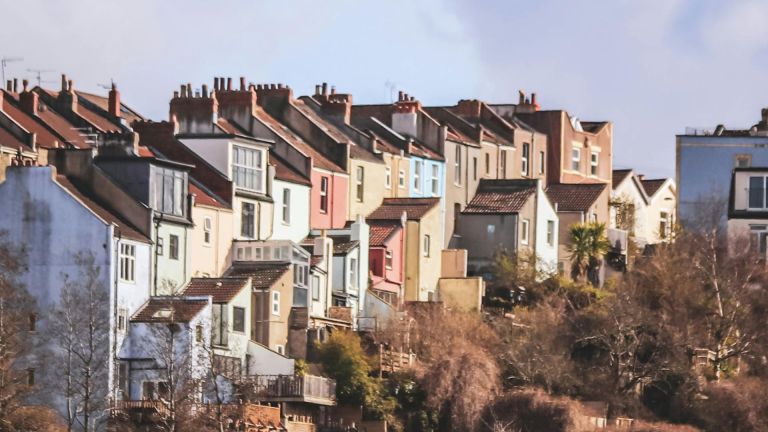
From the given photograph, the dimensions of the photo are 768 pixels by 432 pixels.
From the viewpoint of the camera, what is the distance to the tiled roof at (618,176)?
12594cm

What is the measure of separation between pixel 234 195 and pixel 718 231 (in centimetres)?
2586

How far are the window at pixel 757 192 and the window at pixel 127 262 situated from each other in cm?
3690

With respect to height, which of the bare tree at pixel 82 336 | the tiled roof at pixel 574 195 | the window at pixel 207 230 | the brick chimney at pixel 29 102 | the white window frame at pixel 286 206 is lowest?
the bare tree at pixel 82 336

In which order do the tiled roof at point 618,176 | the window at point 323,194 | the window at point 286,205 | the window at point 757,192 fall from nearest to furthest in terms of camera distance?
the window at point 286,205 < the window at point 323,194 < the window at point 757,192 < the tiled roof at point 618,176

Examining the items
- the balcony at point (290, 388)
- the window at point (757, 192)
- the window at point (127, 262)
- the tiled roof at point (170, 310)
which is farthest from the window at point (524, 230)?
the window at point (127, 262)

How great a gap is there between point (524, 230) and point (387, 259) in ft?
35.8

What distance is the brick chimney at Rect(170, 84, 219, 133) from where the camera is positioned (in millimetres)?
97875

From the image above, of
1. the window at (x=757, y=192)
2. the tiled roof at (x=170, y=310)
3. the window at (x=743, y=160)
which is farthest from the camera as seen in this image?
the window at (x=743, y=160)

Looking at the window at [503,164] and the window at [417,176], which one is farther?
the window at [503,164]

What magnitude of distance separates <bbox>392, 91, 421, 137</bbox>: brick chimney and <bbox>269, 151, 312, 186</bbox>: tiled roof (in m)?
13.7

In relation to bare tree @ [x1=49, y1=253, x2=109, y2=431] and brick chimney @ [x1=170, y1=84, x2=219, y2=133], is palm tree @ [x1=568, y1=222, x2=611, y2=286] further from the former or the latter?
bare tree @ [x1=49, y1=253, x2=109, y2=431]

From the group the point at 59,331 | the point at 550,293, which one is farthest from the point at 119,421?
the point at 550,293

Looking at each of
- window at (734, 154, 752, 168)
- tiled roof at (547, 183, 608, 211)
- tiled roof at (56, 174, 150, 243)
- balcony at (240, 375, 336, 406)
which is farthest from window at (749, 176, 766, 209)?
tiled roof at (56, 174, 150, 243)

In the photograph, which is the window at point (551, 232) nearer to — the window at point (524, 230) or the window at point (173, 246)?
the window at point (524, 230)
